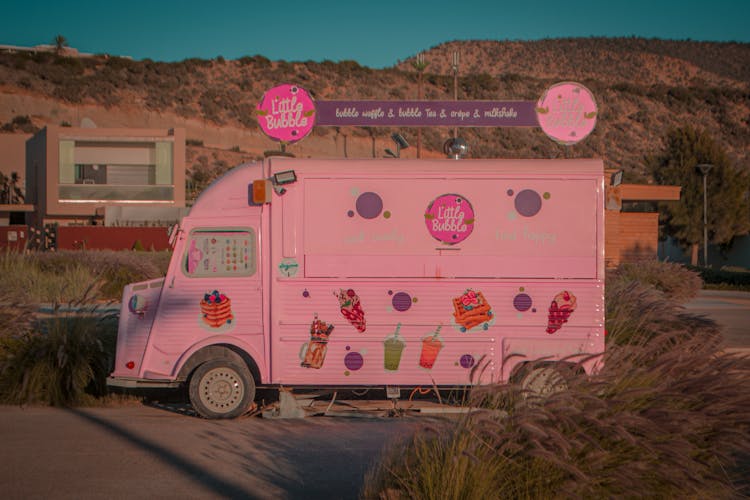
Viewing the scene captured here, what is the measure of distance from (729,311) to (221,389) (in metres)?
15.4

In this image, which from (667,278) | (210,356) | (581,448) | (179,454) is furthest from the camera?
(667,278)

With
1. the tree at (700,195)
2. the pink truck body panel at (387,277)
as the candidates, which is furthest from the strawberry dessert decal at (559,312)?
the tree at (700,195)

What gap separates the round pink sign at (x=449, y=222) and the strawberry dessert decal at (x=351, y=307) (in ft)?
3.59

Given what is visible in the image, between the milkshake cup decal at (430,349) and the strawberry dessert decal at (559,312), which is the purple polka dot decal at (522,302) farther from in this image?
the milkshake cup decal at (430,349)

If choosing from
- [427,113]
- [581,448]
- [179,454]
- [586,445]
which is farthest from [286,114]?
[581,448]

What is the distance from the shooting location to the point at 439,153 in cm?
6231

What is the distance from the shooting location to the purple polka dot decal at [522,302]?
25.5 feet

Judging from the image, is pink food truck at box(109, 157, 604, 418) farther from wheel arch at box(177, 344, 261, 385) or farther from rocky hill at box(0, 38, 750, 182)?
rocky hill at box(0, 38, 750, 182)

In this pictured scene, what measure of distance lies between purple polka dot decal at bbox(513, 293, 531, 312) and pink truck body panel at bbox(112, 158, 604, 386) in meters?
0.02

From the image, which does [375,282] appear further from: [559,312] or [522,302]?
[559,312]

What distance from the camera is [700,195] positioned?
3944cm

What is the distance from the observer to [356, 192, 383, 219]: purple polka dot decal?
26.0 ft

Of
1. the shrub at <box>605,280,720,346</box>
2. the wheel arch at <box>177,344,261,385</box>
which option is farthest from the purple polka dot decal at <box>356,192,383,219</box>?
the shrub at <box>605,280,720,346</box>

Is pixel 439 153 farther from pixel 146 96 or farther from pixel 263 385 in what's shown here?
pixel 263 385
